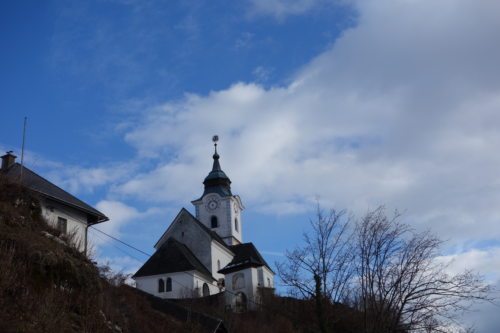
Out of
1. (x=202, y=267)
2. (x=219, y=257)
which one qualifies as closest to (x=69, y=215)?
(x=202, y=267)

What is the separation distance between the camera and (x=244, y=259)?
179ft

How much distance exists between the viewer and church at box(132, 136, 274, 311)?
4938cm

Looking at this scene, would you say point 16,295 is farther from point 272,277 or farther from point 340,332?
point 272,277

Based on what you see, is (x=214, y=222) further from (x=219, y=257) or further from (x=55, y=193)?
(x=55, y=193)

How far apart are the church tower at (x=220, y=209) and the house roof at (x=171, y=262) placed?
A: 12807 mm

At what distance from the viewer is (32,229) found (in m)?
16.9

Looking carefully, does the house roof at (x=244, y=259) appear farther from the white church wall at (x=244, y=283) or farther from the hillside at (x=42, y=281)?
the hillside at (x=42, y=281)

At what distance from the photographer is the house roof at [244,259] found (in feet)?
173

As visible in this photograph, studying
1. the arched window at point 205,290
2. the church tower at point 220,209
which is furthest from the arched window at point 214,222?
the arched window at point 205,290

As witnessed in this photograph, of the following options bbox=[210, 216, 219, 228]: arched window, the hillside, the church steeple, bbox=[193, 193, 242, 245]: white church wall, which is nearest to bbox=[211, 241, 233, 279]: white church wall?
bbox=[193, 193, 242, 245]: white church wall

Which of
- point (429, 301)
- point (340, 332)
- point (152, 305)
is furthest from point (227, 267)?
point (429, 301)

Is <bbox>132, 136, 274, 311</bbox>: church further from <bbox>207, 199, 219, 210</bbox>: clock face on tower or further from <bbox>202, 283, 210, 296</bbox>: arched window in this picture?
<bbox>207, 199, 219, 210</bbox>: clock face on tower

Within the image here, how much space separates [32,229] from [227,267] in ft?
125

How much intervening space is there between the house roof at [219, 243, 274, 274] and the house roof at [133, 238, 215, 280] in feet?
7.45
